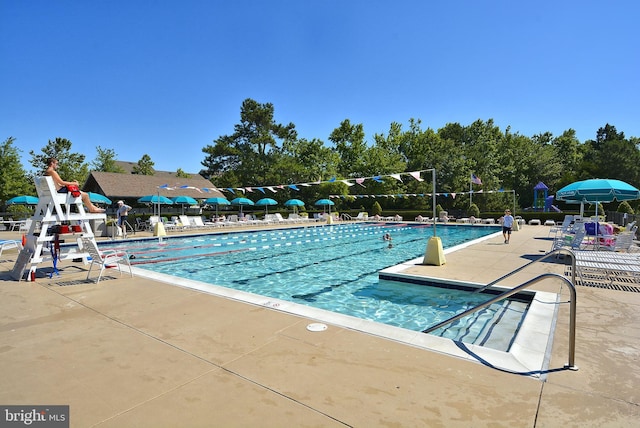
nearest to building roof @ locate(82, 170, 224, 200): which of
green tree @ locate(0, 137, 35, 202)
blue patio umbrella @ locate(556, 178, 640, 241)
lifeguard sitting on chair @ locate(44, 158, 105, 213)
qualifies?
green tree @ locate(0, 137, 35, 202)

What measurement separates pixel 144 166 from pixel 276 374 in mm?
63257

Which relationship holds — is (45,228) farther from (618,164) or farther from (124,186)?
(618,164)

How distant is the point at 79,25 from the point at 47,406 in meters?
15.1

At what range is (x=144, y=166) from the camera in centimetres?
5784

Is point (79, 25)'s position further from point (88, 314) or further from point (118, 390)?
point (118, 390)

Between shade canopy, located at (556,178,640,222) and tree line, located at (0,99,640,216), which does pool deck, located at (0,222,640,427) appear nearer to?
shade canopy, located at (556,178,640,222)

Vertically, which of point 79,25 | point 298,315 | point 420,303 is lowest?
point 420,303

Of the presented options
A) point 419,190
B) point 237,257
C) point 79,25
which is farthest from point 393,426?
point 419,190

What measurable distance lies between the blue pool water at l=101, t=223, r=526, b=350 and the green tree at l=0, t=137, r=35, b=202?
19989 millimetres

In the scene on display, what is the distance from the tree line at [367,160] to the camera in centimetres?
3603

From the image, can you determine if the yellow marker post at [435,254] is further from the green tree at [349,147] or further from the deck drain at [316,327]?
the green tree at [349,147]

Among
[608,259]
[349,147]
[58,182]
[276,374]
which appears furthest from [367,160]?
[276,374]

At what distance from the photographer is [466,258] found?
9344mm

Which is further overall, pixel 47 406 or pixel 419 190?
pixel 419 190
